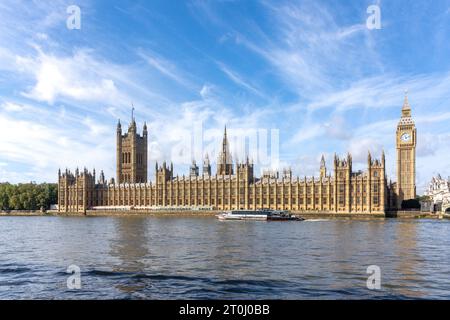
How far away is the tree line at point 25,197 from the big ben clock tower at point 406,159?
11393cm

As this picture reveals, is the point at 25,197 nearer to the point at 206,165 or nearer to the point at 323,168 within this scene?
the point at 206,165

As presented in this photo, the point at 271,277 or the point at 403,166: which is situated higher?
the point at 403,166

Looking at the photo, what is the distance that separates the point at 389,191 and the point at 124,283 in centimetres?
10265

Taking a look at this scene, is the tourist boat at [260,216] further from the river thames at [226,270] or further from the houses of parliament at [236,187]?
the river thames at [226,270]

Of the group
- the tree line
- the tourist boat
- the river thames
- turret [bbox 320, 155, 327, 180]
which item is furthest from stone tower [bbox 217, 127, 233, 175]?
the river thames

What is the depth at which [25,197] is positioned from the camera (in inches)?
5846

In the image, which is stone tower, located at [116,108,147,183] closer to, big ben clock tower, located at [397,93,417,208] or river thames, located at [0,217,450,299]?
big ben clock tower, located at [397,93,417,208]

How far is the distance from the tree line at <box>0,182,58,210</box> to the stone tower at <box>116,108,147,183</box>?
2539cm

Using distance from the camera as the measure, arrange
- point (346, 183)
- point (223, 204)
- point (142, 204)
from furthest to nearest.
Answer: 1. point (142, 204)
2. point (223, 204)
3. point (346, 183)

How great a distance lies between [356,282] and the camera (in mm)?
23406

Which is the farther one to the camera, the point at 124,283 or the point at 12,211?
the point at 12,211

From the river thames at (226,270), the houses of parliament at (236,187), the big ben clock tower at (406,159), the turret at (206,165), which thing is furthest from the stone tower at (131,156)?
the river thames at (226,270)
